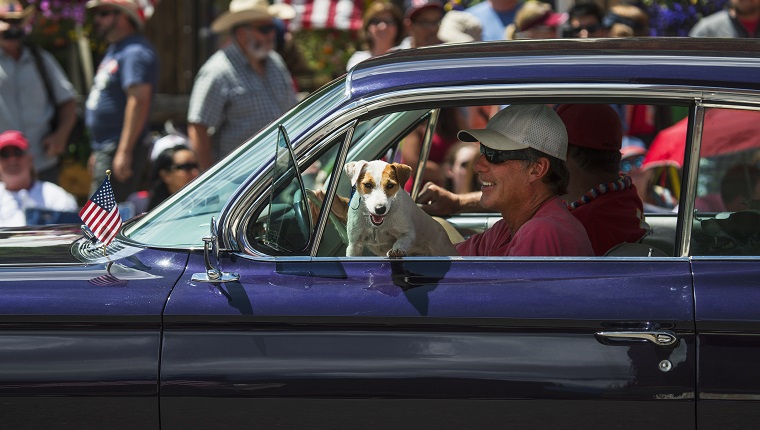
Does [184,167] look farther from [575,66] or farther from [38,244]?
[575,66]

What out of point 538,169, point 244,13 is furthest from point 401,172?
point 244,13

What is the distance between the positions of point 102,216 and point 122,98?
15.1 ft

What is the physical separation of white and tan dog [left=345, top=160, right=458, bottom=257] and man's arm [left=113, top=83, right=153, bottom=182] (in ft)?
15.2

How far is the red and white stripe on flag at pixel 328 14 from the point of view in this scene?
10.9 meters

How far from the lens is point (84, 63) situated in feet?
39.0

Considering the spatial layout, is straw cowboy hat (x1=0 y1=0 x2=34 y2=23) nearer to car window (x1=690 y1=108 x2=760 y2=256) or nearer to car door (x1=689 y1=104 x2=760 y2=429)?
car window (x1=690 y1=108 x2=760 y2=256)

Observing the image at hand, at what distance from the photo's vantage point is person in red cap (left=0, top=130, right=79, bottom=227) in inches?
253

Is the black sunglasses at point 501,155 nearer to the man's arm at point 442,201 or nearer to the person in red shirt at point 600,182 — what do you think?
the person in red shirt at point 600,182

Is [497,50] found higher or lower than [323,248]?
higher

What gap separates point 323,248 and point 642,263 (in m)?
0.90

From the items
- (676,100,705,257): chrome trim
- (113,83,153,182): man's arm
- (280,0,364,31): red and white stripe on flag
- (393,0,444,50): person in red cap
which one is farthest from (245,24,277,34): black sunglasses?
(676,100,705,257): chrome trim

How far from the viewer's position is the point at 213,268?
10.0 ft

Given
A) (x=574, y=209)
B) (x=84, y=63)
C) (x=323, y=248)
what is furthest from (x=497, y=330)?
(x=84, y=63)

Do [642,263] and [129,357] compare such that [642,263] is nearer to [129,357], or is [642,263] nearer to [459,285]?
[459,285]
